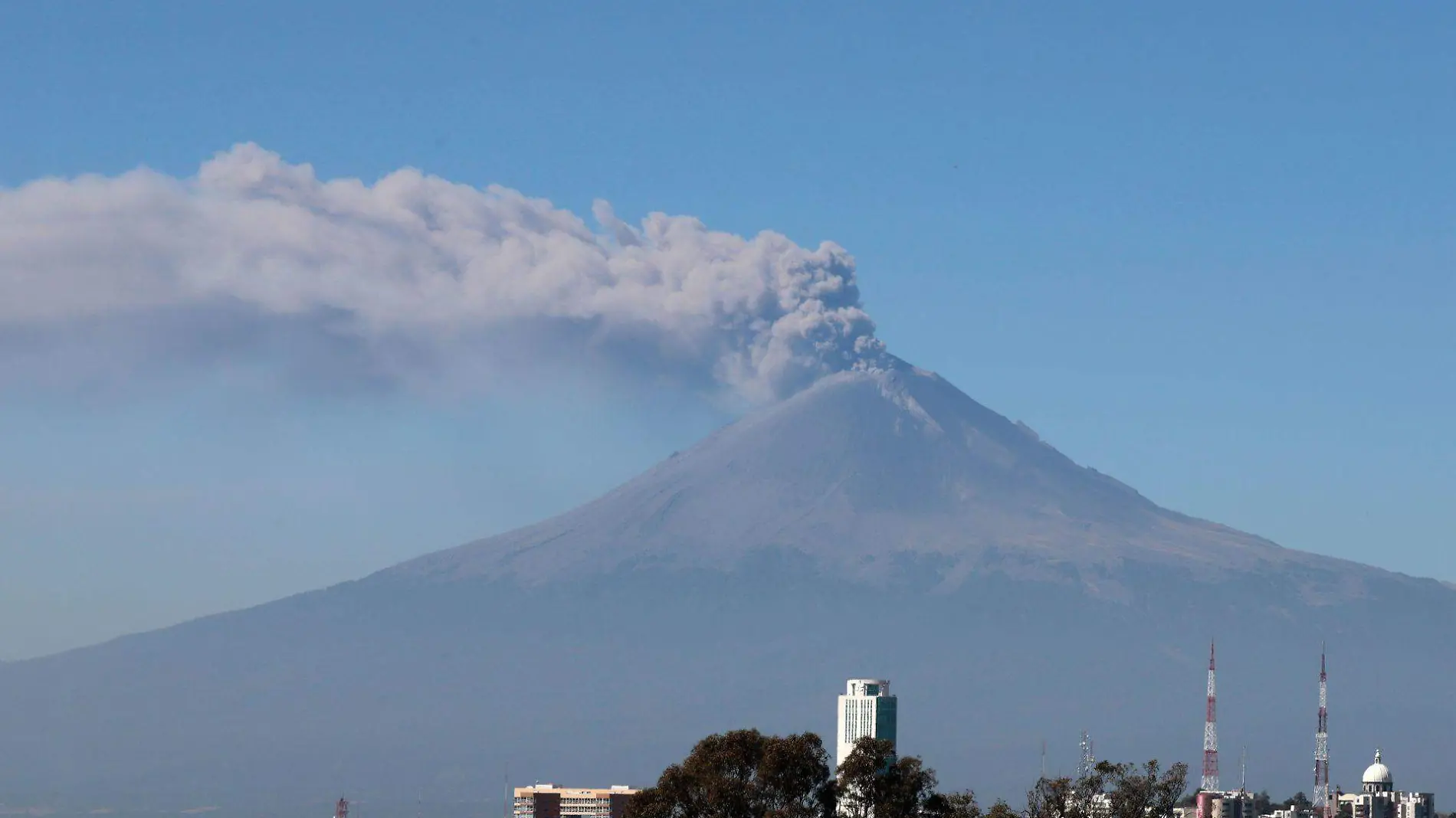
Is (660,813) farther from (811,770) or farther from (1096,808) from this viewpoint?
(1096,808)

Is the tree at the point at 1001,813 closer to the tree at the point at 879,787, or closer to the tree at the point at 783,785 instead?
the tree at the point at 783,785

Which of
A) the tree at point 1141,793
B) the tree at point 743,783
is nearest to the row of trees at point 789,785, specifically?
the tree at point 743,783

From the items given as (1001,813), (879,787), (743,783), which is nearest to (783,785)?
(743,783)

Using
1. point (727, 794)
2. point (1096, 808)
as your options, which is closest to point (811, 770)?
point (727, 794)

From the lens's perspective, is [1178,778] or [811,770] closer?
[811,770]

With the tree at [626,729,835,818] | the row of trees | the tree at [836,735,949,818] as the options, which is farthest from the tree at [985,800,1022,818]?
the tree at [626,729,835,818]

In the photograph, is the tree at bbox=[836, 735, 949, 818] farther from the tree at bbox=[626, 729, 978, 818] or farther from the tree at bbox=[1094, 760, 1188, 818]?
the tree at bbox=[1094, 760, 1188, 818]

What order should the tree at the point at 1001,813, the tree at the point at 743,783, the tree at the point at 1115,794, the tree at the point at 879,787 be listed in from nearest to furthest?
the tree at the point at 743,783, the tree at the point at 1001,813, the tree at the point at 879,787, the tree at the point at 1115,794

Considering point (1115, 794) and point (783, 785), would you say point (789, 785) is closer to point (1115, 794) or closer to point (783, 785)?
point (783, 785)
